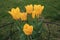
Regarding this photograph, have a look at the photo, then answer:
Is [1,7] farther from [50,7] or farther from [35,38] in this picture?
[35,38]

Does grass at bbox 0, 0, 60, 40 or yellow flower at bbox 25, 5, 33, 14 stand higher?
yellow flower at bbox 25, 5, 33, 14

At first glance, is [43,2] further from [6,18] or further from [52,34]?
[52,34]

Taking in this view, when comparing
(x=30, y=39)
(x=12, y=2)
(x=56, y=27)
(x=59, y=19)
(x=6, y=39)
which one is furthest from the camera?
(x=12, y=2)

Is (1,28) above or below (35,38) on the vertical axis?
below

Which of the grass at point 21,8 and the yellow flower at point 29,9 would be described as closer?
the yellow flower at point 29,9

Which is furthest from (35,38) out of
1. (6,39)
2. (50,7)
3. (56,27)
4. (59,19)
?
(50,7)

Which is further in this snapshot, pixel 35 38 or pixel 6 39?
pixel 6 39

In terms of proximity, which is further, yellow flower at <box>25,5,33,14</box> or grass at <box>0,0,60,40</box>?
grass at <box>0,0,60,40</box>

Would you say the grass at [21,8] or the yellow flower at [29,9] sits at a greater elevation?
the yellow flower at [29,9]

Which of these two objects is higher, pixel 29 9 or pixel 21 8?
pixel 29 9

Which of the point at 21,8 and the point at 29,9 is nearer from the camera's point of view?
the point at 29,9

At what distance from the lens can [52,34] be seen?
3148mm

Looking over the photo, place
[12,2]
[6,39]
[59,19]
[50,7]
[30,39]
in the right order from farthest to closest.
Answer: [12,2] → [50,7] → [59,19] → [6,39] → [30,39]

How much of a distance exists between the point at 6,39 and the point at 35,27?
0.94m
